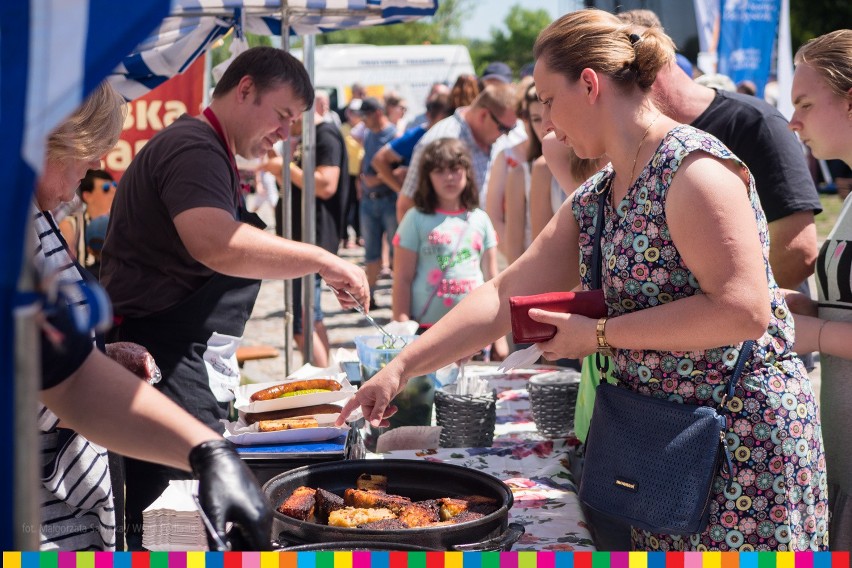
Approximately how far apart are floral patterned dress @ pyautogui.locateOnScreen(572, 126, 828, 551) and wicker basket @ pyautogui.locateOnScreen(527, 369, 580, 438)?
0.92 m

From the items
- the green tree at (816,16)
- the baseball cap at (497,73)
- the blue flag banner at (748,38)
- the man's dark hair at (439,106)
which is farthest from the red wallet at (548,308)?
the green tree at (816,16)

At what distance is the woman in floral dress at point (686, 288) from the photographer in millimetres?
1623

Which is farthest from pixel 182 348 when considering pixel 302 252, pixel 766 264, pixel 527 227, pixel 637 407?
pixel 527 227

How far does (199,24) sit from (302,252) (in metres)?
1.87

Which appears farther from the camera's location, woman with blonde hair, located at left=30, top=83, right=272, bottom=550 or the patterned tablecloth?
the patterned tablecloth

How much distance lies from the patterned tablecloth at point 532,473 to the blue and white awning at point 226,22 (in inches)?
73.0

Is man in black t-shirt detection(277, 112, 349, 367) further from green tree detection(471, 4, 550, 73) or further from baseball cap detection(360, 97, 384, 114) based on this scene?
green tree detection(471, 4, 550, 73)

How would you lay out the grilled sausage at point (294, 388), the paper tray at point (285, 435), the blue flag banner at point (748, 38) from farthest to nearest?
the blue flag banner at point (748, 38)
the grilled sausage at point (294, 388)
the paper tray at point (285, 435)

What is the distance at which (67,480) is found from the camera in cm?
165

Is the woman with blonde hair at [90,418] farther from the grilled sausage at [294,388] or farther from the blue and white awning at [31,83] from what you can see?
the grilled sausage at [294,388]

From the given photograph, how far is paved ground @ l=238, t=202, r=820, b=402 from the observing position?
21.9 ft

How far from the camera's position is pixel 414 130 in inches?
308

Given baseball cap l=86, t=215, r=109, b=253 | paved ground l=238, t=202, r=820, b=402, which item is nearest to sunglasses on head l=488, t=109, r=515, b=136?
paved ground l=238, t=202, r=820, b=402

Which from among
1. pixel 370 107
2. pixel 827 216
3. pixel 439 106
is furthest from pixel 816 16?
pixel 439 106
